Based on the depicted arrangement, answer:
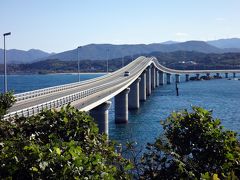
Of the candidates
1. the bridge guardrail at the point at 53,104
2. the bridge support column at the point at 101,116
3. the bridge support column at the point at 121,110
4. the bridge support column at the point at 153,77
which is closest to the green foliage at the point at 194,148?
the bridge guardrail at the point at 53,104

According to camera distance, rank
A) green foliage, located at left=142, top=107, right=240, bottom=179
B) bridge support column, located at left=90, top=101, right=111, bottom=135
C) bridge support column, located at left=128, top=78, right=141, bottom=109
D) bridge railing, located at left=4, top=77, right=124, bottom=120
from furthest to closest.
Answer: bridge support column, located at left=128, top=78, right=141, bottom=109
bridge support column, located at left=90, top=101, right=111, bottom=135
bridge railing, located at left=4, top=77, right=124, bottom=120
green foliage, located at left=142, top=107, right=240, bottom=179

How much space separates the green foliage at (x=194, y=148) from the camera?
11375 mm

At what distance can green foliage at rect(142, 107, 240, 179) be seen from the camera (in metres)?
11.4

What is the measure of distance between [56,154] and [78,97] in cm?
4020

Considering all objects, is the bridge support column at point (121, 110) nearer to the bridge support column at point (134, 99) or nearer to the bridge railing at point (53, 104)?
the bridge railing at point (53, 104)

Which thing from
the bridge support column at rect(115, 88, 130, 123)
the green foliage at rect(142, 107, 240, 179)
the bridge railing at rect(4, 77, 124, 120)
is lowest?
the bridge support column at rect(115, 88, 130, 123)

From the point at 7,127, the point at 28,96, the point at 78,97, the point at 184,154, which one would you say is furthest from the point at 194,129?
the point at 28,96

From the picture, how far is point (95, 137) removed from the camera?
13188 millimetres

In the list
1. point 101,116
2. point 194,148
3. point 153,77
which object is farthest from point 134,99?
point 194,148

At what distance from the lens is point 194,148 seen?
12.7 meters

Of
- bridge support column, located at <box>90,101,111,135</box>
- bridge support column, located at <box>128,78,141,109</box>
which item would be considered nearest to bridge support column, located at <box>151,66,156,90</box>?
bridge support column, located at <box>128,78,141,109</box>

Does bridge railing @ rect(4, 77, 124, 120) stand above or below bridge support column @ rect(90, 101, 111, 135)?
above

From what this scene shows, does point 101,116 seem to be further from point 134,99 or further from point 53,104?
point 134,99

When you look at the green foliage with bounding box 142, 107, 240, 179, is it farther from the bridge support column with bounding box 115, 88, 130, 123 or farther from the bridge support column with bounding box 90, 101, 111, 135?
the bridge support column with bounding box 115, 88, 130, 123
